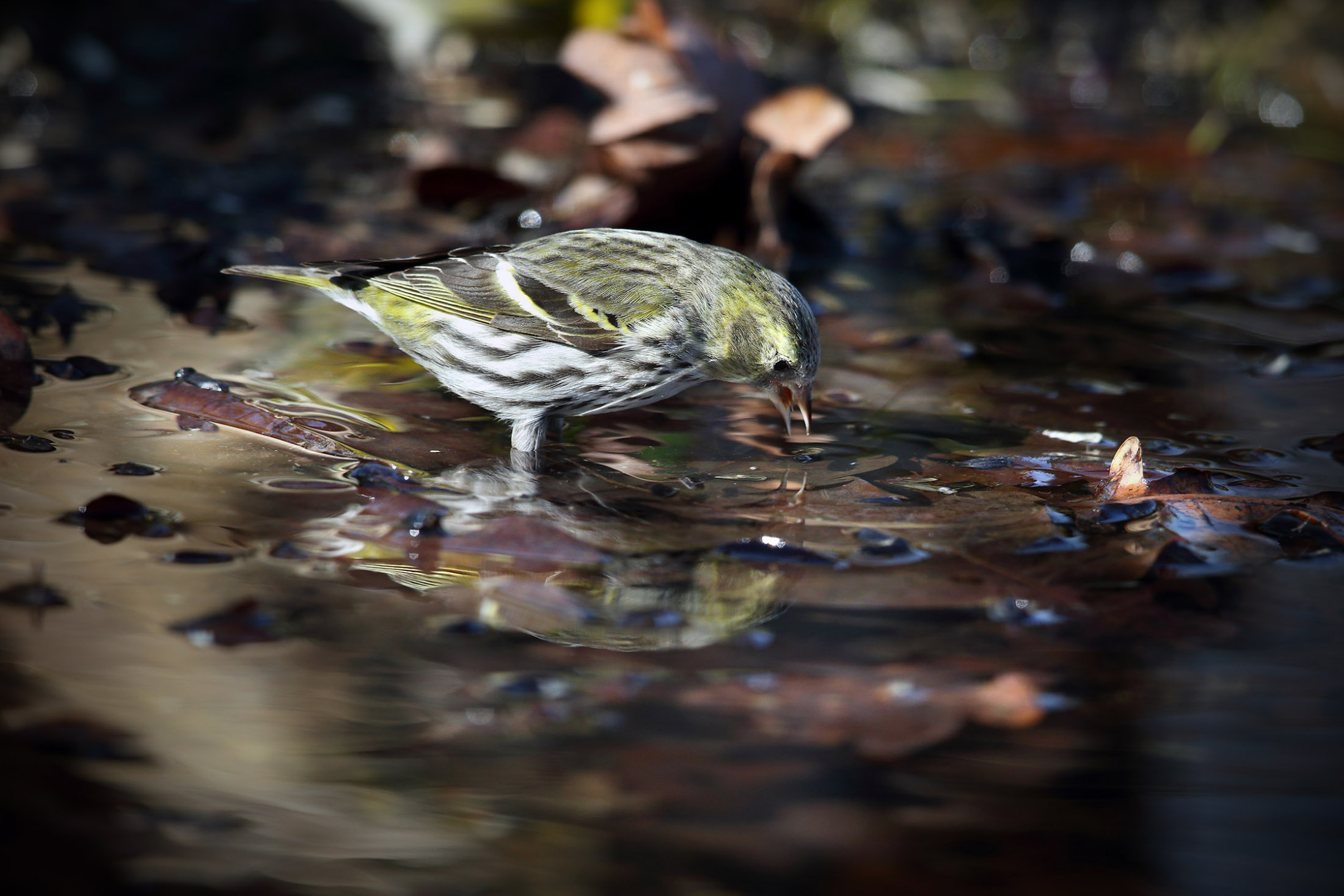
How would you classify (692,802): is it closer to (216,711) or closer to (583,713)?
(583,713)

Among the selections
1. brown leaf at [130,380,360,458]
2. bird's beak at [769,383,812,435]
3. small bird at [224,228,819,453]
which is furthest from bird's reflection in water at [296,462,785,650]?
bird's beak at [769,383,812,435]

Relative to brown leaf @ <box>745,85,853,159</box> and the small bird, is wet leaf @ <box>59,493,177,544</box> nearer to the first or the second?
the small bird

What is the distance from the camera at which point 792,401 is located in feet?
10.7

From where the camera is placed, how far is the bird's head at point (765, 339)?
3.22 m

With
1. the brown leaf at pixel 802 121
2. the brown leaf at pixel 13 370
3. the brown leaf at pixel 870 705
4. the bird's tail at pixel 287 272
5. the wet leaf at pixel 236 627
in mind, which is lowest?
the brown leaf at pixel 870 705

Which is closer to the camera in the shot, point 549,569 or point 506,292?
point 549,569

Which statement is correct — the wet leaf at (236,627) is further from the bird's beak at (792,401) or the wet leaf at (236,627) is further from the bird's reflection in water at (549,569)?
the bird's beak at (792,401)

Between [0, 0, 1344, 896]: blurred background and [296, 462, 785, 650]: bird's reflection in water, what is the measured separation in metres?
0.02

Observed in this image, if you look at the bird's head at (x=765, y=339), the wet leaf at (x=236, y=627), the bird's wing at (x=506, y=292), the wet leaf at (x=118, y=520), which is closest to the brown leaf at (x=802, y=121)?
the bird's head at (x=765, y=339)

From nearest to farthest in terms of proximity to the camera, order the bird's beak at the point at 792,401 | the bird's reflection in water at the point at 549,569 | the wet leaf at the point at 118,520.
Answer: the bird's reflection in water at the point at 549,569, the wet leaf at the point at 118,520, the bird's beak at the point at 792,401

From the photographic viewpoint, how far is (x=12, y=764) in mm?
1617

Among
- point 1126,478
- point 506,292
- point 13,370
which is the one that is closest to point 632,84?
point 506,292

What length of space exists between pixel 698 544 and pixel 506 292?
1.32 metres

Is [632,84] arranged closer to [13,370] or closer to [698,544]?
[13,370]
